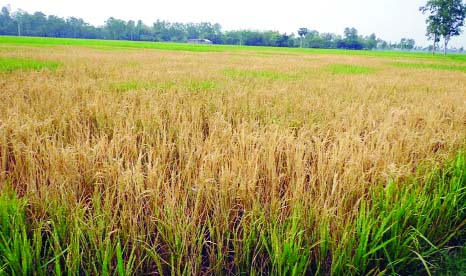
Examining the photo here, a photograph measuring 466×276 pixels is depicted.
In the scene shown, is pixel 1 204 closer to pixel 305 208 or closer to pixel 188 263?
pixel 188 263

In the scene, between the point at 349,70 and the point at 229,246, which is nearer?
the point at 229,246

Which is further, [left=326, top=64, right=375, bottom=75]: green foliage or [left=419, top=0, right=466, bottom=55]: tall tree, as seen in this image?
[left=419, top=0, right=466, bottom=55]: tall tree

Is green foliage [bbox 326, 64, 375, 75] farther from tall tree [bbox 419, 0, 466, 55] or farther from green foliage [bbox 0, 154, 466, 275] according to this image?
tall tree [bbox 419, 0, 466, 55]

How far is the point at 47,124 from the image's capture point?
341cm

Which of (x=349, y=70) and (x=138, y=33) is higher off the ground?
(x=138, y=33)

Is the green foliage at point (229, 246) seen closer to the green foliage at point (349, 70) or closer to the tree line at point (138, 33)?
the green foliage at point (349, 70)

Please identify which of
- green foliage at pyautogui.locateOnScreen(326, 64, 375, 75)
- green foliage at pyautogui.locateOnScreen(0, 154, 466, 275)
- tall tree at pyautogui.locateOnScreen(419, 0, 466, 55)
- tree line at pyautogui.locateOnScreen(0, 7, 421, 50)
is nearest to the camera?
green foliage at pyautogui.locateOnScreen(0, 154, 466, 275)

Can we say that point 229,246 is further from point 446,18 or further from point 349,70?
point 446,18

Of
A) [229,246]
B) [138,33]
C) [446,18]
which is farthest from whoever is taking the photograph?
[138,33]

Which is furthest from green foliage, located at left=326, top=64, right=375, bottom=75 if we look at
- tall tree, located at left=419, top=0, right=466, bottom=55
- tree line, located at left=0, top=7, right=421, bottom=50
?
tree line, located at left=0, top=7, right=421, bottom=50

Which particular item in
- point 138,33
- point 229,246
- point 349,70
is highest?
point 138,33

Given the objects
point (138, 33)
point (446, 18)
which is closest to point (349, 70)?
point (446, 18)

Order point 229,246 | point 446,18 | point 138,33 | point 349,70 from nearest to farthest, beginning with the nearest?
1. point 229,246
2. point 349,70
3. point 446,18
4. point 138,33

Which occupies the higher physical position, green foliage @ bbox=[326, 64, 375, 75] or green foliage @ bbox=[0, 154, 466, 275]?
green foliage @ bbox=[326, 64, 375, 75]
